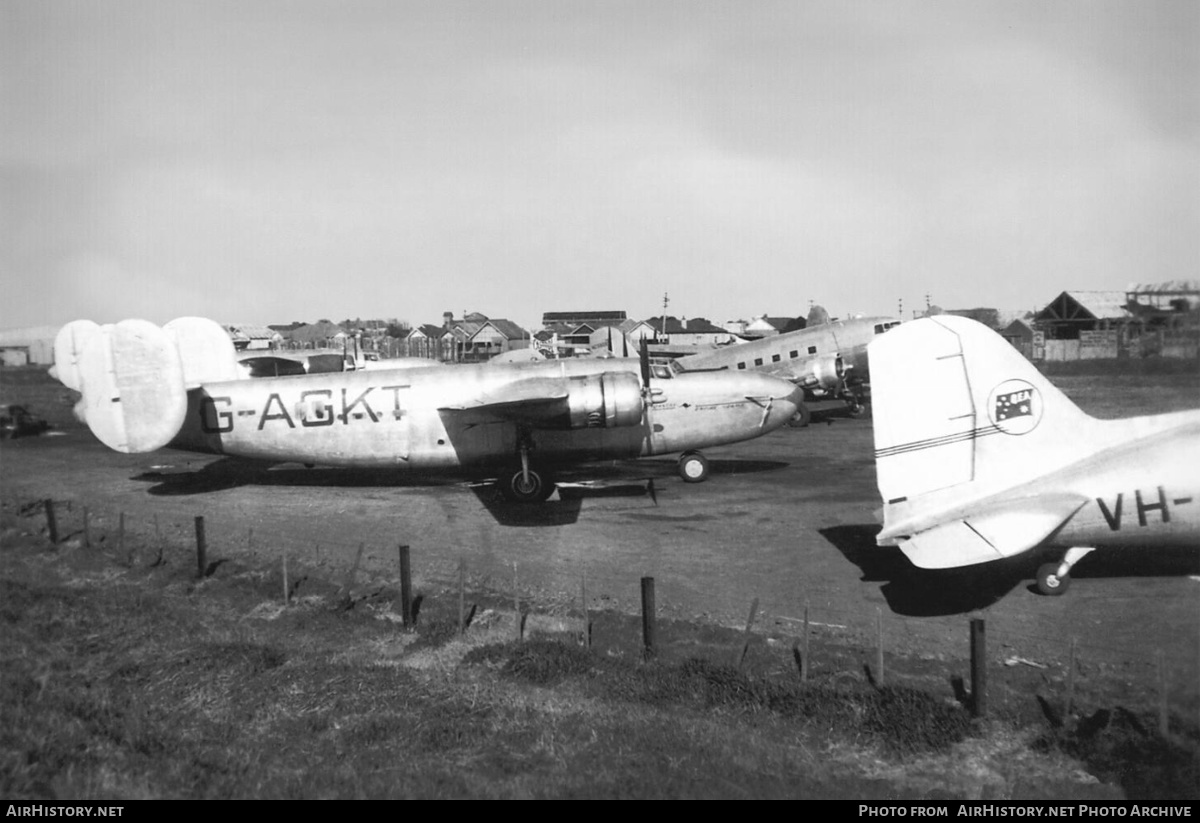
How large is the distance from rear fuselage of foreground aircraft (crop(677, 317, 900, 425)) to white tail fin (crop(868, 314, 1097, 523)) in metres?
20.3

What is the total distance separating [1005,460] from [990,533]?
5.03ft

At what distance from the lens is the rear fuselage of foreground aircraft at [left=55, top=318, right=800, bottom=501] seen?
18672mm

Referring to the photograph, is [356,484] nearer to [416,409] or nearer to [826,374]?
[416,409]

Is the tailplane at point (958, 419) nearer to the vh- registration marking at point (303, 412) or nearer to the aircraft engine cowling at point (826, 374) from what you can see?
the vh- registration marking at point (303, 412)

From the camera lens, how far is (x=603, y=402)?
1841 cm

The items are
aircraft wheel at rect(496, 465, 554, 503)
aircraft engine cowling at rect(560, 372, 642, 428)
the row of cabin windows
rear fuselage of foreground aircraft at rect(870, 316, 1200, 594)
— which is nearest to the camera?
rear fuselage of foreground aircraft at rect(870, 316, 1200, 594)

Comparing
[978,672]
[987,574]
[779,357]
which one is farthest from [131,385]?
[779,357]

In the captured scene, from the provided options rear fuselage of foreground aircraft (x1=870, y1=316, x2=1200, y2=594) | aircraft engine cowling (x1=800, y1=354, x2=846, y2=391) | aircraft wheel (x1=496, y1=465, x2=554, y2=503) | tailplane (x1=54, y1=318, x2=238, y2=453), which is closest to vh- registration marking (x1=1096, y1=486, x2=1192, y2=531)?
rear fuselage of foreground aircraft (x1=870, y1=316, x2=1200, y2=594)

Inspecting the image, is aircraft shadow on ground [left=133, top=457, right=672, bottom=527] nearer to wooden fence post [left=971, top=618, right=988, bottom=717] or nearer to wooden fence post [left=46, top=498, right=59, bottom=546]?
wooden fence post [left=46, top=498, right=59, bottom=546]

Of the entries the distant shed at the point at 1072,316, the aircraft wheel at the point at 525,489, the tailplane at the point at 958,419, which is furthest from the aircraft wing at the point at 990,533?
the aircraft wheel at the point at 525,489

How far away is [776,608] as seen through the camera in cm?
1155

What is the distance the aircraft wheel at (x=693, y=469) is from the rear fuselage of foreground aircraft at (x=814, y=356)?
37.9ft
